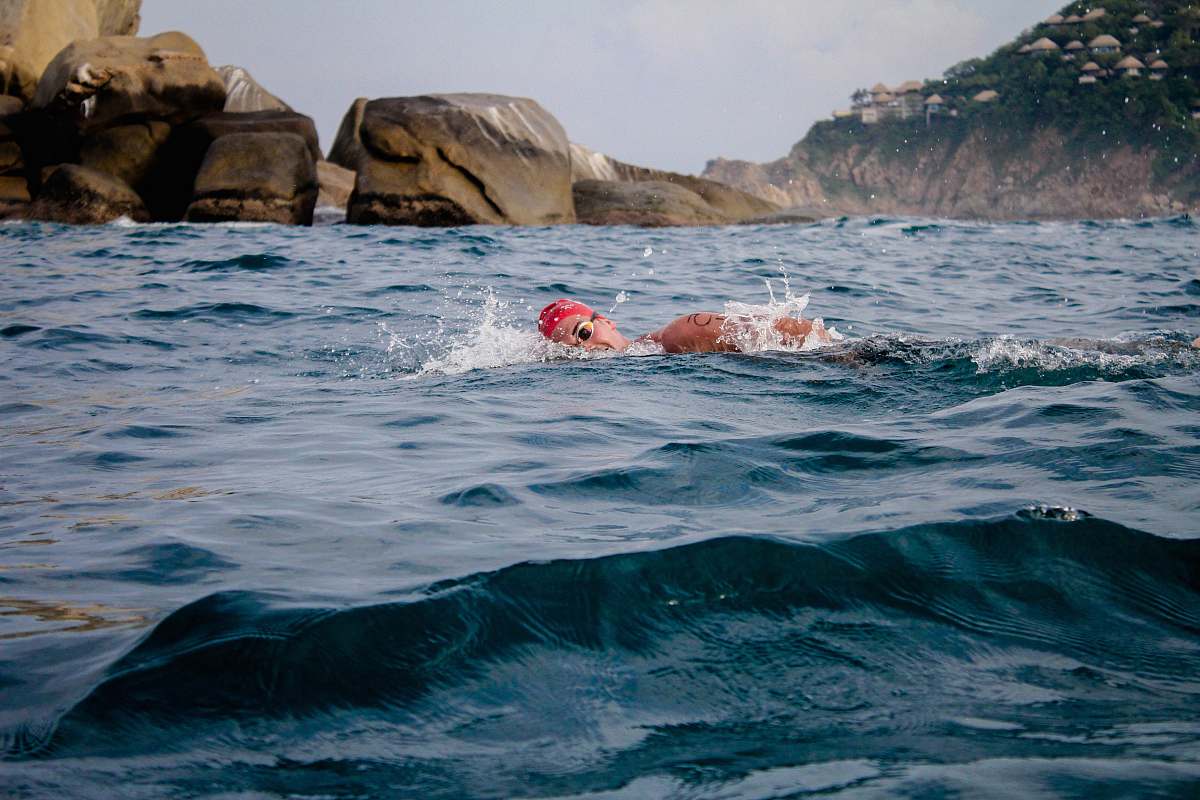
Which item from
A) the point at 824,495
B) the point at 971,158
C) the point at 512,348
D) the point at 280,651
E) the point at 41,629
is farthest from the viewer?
the point at 971,158

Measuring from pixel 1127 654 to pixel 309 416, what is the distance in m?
3.60

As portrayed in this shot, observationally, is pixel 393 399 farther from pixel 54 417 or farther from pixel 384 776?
pixel 384 776

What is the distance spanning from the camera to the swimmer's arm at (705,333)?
19.7ft

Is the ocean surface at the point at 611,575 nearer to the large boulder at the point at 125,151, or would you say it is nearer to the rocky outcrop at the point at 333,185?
the large boulder at the point at 125,151

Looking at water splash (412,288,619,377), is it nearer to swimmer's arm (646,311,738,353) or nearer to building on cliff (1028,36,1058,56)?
swimmer's arm (646,311,738,353)

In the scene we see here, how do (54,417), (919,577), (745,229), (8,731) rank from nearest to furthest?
(8,731) < (919,577) < (54,417) < (745,229)

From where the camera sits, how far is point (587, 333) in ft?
20.3

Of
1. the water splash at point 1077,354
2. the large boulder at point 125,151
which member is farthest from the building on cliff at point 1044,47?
the water splash at point 1077,354

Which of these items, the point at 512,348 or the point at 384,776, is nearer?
the point at 384,776

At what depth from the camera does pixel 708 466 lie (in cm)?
355

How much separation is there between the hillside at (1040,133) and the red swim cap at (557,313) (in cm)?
5275

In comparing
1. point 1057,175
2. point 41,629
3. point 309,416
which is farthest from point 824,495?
point 1057,175

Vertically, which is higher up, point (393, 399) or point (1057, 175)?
point (1057, 175)

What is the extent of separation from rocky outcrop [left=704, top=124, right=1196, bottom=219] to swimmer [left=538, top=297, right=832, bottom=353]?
48.5 meters
